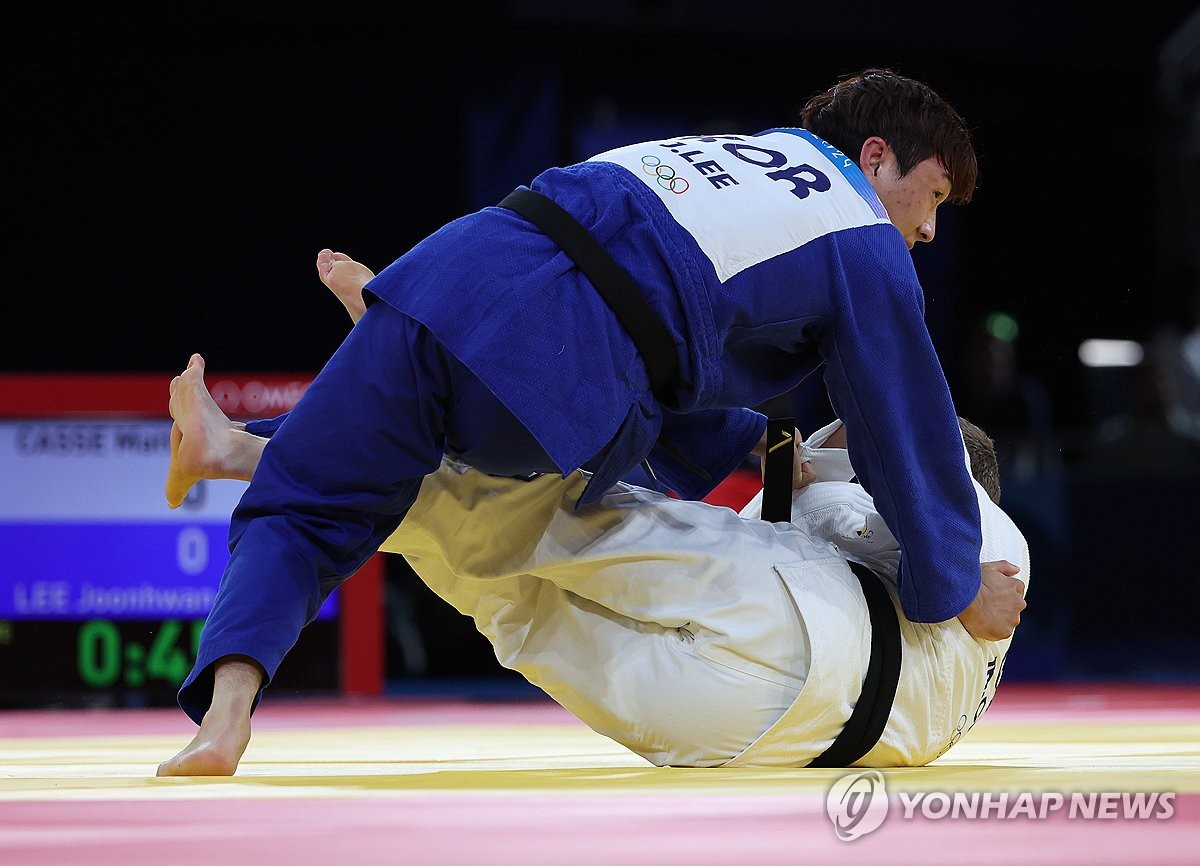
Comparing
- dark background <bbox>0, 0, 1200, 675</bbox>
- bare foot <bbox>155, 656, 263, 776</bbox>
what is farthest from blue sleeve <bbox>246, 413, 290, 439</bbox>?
dark background <bbox>0, 0, 1200, 675</bbox>

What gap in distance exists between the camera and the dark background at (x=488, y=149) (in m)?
6.02

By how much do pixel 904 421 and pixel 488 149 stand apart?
4839mm

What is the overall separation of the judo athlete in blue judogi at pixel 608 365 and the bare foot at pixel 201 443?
0.19 meters

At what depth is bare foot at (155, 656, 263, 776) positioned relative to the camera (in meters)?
1.58

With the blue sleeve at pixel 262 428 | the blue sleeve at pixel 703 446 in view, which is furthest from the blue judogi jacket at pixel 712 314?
the blue sleeve at pixel 262 428

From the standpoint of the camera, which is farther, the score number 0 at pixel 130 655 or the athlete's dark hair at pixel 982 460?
the score number 0 at pixel 130 655

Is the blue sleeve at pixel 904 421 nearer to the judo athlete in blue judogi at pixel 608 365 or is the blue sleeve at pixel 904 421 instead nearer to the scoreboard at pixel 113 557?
the judo athlete in blue judogi at pixel 608 365

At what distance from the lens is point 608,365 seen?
1775mm

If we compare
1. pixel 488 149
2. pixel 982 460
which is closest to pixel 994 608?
pixel 982 460

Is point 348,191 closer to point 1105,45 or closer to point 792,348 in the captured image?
point 1105,45

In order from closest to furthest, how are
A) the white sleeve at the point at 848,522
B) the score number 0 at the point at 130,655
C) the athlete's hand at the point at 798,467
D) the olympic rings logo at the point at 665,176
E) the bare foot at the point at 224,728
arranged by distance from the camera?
the bare foot at the point at 224,728 < the olympic rings logo at the point at 665,176 < the white sleeve at the point at 848,522 < the athlete's hand at the point at 798,467 < the score number 0 at the point at 130,655

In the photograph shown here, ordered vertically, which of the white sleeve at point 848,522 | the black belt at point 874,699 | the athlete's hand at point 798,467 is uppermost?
the athlete's hand at point 798,467

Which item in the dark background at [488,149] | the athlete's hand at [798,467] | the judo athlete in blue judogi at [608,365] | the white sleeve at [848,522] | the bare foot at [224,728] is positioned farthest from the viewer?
the dark background at [488,149]

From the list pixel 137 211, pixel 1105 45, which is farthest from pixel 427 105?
pixel 1105 45
